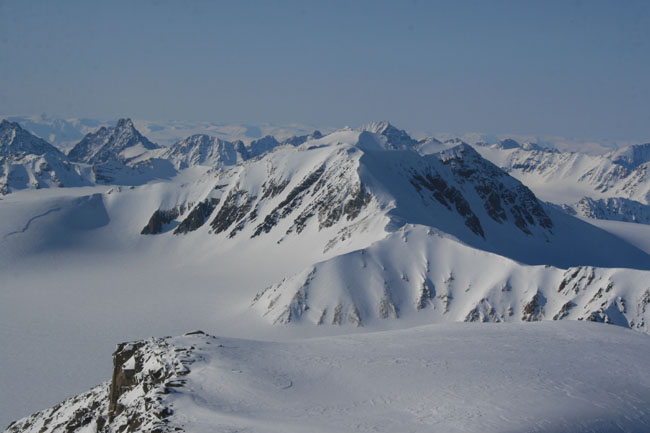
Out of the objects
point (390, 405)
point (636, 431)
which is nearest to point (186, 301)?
point (390, 405)

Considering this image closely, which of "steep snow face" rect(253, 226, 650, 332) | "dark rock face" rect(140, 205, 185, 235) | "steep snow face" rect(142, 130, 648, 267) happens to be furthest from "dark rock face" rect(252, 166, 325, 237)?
"dark rock face" rect(140, 205, 185, 235)

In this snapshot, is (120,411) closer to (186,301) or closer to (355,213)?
(186,301)

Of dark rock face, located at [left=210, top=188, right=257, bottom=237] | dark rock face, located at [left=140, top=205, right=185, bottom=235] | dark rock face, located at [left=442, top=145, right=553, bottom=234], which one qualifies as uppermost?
dark rock face, located at [left=442, top=145, right=553, bottom=234]

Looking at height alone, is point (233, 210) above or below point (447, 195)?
below

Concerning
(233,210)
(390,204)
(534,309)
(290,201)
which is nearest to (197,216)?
(233,210)

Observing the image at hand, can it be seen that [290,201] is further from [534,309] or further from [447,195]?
[534,309]

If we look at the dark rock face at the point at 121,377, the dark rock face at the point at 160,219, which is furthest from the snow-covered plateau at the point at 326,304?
the dark rock face at the point at 160,219

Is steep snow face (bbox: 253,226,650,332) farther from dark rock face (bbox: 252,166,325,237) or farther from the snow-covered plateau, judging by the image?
dark rock face (bbox: 252,166,325,237)
